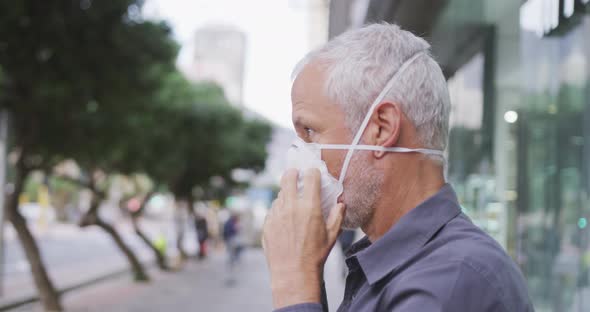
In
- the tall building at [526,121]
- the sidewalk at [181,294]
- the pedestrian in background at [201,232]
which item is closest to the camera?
the tall building at [526,121]

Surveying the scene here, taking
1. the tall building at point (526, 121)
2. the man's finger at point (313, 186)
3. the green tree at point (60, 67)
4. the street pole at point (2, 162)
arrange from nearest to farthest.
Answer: the man's finger at point (313, 186), the tall building at point (526, 121), the green tree at point (60, 67), the street pole at point (2, 162)

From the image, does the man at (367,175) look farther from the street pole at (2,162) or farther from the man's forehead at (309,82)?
the street pole at (2,162)

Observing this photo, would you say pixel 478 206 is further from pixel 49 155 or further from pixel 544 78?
pixel 49 155

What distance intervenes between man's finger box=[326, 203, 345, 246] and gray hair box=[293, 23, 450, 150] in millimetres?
174

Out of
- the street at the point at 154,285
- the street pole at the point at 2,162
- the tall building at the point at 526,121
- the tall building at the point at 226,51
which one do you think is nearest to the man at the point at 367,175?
the tall building at the point at 526,121

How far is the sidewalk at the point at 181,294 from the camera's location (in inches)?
526

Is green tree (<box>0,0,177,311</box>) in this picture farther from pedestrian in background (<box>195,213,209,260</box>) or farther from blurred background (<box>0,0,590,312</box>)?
pedestrian in background (<box>195,213,209,260</box>)

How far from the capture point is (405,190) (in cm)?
148

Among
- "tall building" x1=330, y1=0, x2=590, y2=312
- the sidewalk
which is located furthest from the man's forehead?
the sidewalk

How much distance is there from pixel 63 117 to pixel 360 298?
11.8 metres

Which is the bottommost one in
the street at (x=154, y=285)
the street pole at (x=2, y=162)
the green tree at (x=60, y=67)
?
the street at (x=154, y=285)

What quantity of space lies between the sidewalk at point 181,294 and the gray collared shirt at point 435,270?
9289mm

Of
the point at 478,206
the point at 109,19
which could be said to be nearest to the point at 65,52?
the point at 109,19

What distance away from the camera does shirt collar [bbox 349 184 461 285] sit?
1362 millimetres
